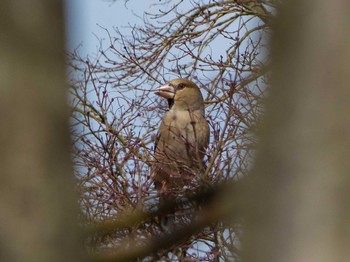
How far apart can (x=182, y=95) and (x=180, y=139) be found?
2.68 m

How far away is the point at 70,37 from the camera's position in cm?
292

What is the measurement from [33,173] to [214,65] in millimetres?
9190

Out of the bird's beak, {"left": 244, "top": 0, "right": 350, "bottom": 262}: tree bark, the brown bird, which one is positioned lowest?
{"left": 244, "top": 0, "right": 350, "bottom": 262}: tree bark

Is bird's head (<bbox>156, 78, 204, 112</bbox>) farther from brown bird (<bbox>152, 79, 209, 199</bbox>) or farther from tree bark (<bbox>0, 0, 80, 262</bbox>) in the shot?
tree bark (<bbox>0, 0, 80, 262</bbox>)

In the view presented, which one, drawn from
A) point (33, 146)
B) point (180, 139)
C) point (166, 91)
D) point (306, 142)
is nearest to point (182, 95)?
point (166, 91)

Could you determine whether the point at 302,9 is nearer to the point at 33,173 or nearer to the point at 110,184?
the point at 33,173

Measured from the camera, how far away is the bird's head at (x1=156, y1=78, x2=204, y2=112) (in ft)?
40.3

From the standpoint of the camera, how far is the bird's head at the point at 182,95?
483 inches

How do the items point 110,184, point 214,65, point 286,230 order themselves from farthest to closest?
point 214,65, point 110,184, point 286,230

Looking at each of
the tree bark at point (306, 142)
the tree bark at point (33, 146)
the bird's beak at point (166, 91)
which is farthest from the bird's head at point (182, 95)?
the tree bark at point (306, 142)

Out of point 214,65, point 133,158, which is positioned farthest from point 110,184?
point 214,65

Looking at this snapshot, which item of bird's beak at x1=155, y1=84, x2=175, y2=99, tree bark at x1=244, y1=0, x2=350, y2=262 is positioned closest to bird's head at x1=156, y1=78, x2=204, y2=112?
bird's beak at x1=155, y1=84, x2=175, y2=99

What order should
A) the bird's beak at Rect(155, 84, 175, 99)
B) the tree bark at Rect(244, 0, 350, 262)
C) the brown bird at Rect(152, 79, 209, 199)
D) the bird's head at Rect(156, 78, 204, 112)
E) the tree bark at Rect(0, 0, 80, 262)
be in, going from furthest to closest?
the bird's head at Rect(156, 78, 204, 112) → the bird's beak at Rect(155, 84, 175, 99) → the brown bird at Rect(152, 79, 209, 199) → the tree bark at Rect(0, 0, 80, 262) → the tree bark at Rect(244, 0, 350, 262)

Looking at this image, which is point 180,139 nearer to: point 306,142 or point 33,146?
point 33,146
